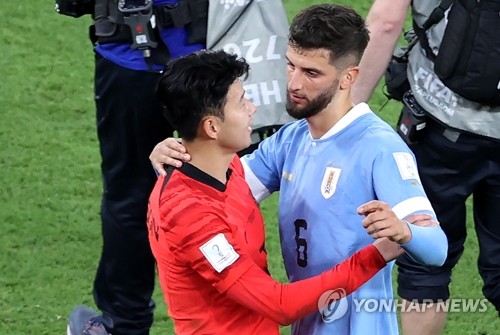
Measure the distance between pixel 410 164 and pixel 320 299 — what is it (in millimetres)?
461

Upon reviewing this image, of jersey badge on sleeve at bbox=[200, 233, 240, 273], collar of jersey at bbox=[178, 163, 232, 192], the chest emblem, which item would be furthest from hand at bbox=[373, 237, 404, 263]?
collar of jersey at bbox=[178, 163, 232, 192]

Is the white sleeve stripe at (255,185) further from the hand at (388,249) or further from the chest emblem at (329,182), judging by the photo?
the hand at (388,249)

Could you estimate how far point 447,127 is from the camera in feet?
14.4

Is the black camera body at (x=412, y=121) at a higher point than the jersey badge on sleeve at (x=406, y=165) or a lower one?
lower

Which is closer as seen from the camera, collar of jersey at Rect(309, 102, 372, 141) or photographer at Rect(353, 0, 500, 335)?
collar of jersey at Rect(309, 102, 372, 141)

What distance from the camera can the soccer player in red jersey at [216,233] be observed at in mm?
3240

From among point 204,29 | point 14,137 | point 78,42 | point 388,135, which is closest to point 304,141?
point 388,135

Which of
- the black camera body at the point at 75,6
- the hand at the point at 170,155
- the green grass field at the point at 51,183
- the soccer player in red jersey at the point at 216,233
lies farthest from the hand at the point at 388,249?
the green grass field at the point at 51,183

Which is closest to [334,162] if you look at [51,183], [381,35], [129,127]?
[381,35]

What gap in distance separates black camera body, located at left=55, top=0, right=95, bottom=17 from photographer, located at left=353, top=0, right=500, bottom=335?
45.6 inches

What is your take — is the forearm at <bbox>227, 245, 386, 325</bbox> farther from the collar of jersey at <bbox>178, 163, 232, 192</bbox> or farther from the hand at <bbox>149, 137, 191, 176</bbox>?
the hand at <bbox>149, 137, 191, 176</bbox>

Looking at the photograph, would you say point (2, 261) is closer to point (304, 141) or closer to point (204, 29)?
point (204, 29)

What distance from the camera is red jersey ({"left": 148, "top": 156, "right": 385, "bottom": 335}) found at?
10.6 ft

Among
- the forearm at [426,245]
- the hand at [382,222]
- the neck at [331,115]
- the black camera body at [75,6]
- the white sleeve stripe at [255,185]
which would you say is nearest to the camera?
the hand at [382,222]
